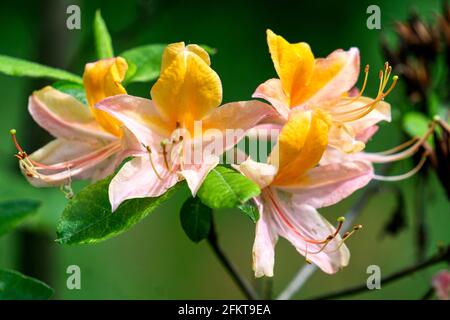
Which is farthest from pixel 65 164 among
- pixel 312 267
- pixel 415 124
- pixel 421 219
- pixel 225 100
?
pixel 225 100

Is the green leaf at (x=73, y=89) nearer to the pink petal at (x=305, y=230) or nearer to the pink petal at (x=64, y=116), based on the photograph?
the pink petal at (x=64, y=116)

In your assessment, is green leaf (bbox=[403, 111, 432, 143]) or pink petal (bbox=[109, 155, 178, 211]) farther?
green leaf (bbox=[403, 111, 432, 143])

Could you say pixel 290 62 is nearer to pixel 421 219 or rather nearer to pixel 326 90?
pixel 326 90

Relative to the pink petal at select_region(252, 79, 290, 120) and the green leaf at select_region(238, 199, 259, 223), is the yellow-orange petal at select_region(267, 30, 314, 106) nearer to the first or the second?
the pink petal at select_region(252, 79, 290, 120)

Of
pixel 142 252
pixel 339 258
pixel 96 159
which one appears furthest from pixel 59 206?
pixel 142 252

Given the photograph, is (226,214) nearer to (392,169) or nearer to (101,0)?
(101,0)

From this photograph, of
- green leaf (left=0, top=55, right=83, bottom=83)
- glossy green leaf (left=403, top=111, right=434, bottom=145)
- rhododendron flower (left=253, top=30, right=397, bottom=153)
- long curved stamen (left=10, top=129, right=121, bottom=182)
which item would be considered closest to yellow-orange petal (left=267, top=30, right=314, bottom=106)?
rhododendron flower (left=253, top=30, right=397, bottom=153)

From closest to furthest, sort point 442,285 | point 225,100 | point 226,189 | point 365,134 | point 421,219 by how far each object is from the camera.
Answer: point 226,189
point 365,134
point 442,285
point 421,219
point 225,100
